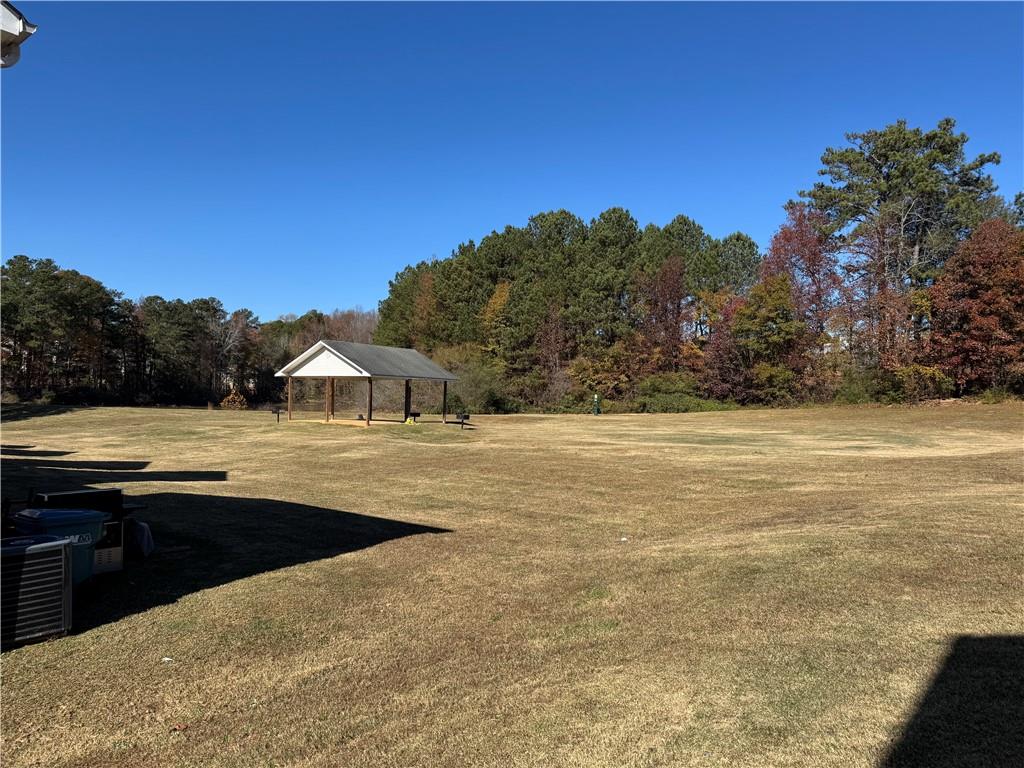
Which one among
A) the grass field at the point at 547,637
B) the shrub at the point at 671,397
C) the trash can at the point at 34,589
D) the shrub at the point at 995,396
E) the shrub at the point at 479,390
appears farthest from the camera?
the shrub at the point at 479,390

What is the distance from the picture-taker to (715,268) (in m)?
46.9

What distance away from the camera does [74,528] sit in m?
5.20

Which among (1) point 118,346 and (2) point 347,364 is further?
(1) point 118,346

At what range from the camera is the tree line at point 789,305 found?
3478cm

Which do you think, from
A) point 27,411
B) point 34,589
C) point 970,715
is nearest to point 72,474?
point 34,589

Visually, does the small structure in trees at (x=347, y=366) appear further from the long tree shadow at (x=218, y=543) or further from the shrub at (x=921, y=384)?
the shrub at (x=921, y=384)

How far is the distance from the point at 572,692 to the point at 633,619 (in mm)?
1305

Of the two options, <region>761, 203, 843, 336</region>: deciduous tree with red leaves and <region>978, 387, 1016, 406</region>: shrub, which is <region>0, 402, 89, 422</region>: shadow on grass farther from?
<region>978, 387, 1016, 406</region>: shrub

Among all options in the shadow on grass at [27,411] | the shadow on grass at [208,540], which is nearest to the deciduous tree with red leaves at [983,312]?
the shadow on grass at [208,540]

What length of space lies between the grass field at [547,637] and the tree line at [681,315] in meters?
29.7

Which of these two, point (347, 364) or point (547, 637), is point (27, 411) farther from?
point (547, 637)

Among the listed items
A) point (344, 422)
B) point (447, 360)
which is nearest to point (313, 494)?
point (344, 422)

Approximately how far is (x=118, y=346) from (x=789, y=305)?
49813 millimetres

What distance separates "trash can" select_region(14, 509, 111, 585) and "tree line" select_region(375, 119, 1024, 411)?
37.2 meters
